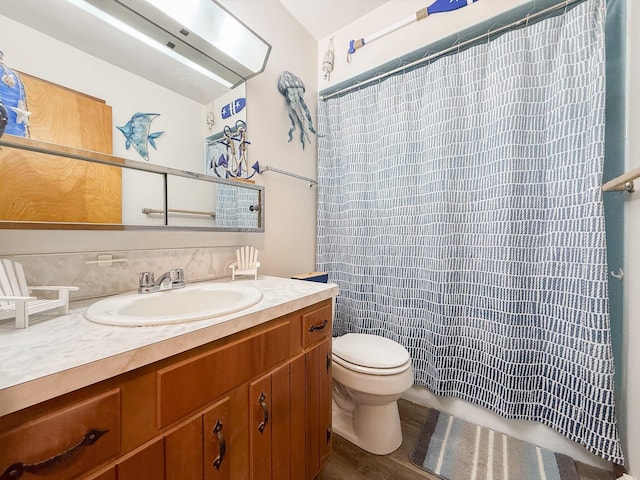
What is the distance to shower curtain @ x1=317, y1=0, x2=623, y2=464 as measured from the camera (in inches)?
41.1

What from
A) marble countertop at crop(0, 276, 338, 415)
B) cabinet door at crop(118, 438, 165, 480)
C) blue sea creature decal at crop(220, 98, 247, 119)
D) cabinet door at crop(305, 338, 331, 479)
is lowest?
cabinet door at crop(305, 338, 331, 479)

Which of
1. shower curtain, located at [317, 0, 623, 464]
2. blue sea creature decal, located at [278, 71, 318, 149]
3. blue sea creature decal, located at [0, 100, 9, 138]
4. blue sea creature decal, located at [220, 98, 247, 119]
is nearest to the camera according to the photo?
blue sea creature decal, located at [0, 100, 9, 138]

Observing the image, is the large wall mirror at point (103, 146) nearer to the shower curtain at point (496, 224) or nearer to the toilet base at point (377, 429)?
the shower curtain at point (496, 224)

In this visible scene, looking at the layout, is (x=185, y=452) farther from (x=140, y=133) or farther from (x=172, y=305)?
(x=140, y=133)

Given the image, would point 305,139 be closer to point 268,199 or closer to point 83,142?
point 268,199

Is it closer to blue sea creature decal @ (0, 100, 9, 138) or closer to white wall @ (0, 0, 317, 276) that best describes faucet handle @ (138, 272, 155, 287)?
white wall @ (0, 0, 317, 276)

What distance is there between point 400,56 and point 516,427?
84.2 inches

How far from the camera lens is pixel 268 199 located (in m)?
1.53

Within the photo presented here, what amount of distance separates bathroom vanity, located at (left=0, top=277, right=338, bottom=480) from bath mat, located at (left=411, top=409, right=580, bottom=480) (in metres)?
0.65

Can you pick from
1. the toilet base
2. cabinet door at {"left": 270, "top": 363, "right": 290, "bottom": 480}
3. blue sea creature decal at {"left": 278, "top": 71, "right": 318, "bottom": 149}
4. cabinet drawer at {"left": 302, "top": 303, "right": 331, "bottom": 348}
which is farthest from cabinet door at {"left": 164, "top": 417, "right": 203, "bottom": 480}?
blue sea creature decal at {"left": 278, "top": 71, "right": 318, "bottom": 149}

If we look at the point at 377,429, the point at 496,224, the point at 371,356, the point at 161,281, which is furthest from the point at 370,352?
the point at 161,281

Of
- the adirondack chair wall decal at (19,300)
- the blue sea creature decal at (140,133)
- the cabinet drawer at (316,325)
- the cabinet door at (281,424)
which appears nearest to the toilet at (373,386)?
the cabinet drawer at (316,325)

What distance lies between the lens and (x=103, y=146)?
2.98 feet

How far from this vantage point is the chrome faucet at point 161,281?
922mm
